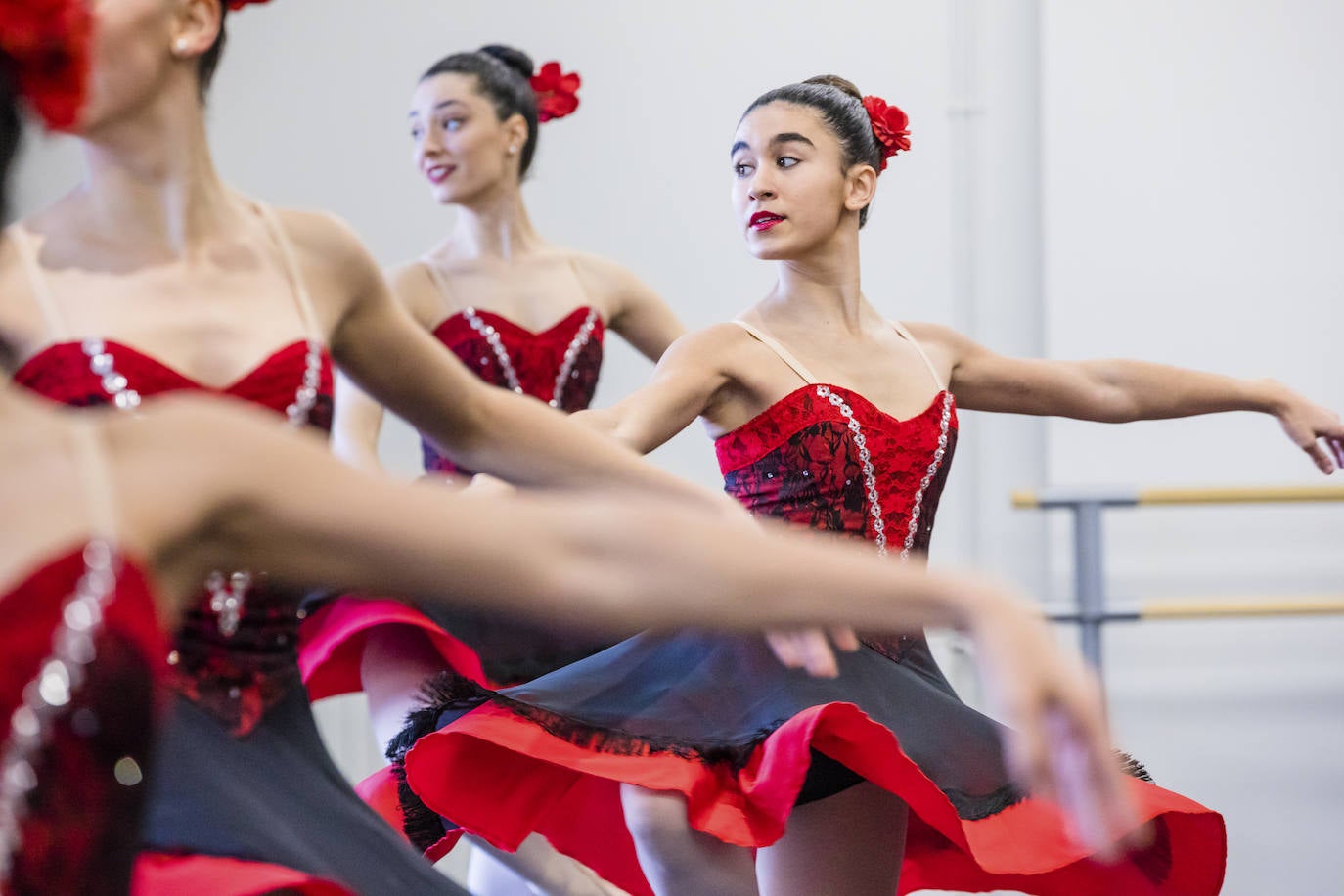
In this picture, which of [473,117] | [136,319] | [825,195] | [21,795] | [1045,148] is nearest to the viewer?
[21,795]

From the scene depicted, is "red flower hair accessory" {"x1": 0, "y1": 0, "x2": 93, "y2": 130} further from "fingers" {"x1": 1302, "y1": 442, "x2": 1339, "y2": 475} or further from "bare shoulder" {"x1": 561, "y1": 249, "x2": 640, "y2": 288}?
"bare shoulder" {"x1": 561, "y1": 249, "x2": 640, "y2": 288}

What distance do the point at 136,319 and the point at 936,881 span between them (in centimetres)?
125

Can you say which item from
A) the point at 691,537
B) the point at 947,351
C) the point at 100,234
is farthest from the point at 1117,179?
the point at 691,537

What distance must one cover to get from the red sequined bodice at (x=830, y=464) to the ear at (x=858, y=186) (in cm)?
32

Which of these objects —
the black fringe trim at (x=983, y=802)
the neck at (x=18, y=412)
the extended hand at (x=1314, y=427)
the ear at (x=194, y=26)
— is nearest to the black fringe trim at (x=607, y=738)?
the black fringe trim at (x=983, y=802)

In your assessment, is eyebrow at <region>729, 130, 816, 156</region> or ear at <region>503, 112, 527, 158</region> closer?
eyebrow at <region>729, 130, 816, 156</region>

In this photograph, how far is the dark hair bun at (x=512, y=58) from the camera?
10.5 ft

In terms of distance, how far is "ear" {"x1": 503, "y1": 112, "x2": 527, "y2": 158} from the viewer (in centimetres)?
312

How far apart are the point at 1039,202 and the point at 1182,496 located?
0.83m

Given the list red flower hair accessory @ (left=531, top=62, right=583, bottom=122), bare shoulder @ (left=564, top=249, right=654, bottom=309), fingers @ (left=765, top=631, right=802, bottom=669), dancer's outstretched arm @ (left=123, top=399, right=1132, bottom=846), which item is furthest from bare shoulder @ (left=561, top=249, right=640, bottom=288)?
dancer's outstretched arm @ (left=123, top=399, right=1132, bottom=846)

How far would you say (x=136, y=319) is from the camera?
145cm

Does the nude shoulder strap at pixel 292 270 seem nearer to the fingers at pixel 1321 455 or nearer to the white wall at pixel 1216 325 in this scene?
the fingers at pixel 1321 455

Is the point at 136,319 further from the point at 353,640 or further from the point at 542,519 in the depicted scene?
the point at 353,640

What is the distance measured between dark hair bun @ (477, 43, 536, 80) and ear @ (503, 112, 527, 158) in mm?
119
